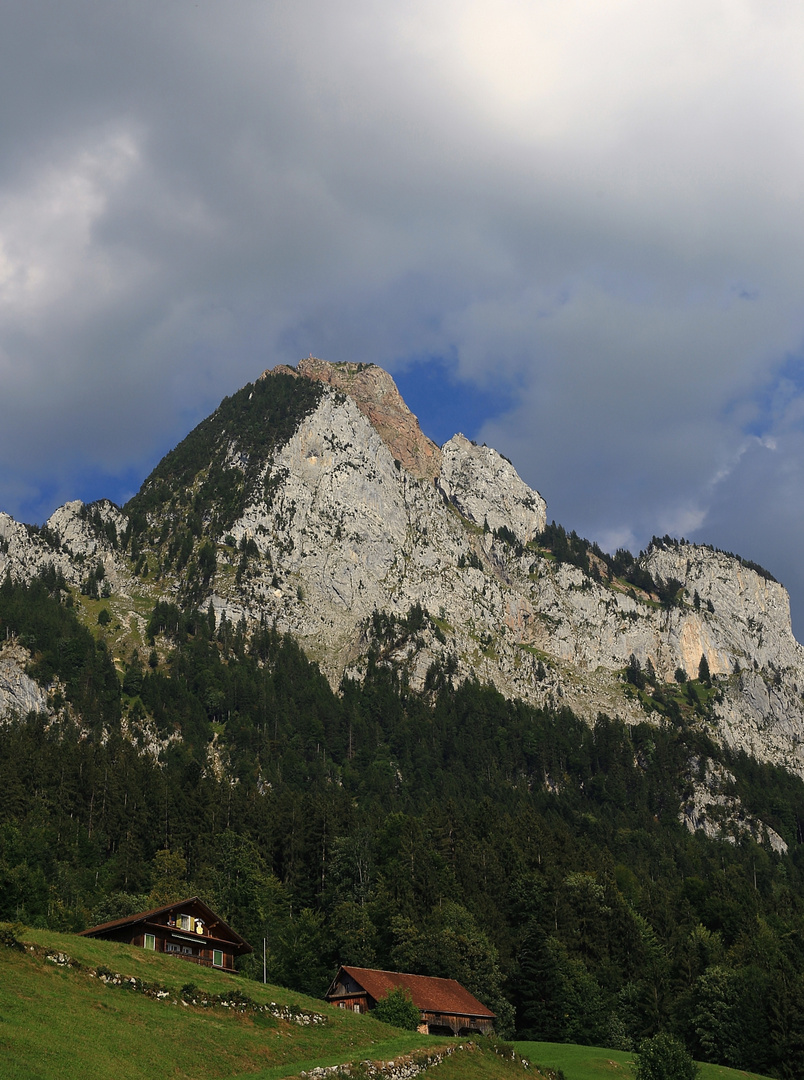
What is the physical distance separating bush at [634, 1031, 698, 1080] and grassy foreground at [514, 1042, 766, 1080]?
867 centimetres

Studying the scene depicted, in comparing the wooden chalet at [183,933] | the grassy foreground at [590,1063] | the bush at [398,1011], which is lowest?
the grassy foreground at [590,1063]

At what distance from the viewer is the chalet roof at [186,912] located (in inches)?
2965

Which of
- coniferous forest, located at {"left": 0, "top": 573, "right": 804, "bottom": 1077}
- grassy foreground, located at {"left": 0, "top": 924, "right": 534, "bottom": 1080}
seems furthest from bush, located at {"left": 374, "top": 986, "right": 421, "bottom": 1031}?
coniferous forest, located at {"left": 0, "top": 573, "right": 804, "bottom": 1077}

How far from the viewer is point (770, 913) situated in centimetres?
15612

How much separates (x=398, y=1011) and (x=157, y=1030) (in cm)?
3193

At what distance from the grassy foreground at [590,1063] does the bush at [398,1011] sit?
29.8 ft

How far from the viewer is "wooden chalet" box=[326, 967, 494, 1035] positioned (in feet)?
279

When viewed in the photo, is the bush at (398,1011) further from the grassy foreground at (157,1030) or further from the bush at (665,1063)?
the bush at (665,1063)

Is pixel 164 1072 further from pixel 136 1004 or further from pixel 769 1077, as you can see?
pixel 769 1077

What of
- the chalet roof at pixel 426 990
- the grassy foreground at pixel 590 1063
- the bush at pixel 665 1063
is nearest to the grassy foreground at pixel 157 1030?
the bush at pixel 665 1063

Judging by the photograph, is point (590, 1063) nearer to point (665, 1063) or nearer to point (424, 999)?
point (424, 999)

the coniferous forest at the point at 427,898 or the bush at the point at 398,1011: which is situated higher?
the coniferous forest at the point at 427,898

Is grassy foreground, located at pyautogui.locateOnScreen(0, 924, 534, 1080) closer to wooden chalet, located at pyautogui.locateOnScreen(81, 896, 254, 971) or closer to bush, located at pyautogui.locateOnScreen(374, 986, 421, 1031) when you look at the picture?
bush, located at pyautogui.locateOnScreen(374, 986, 421, 1031)

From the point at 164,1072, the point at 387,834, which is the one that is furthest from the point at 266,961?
the point at 164,1072
